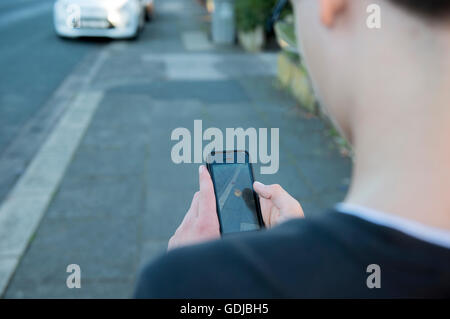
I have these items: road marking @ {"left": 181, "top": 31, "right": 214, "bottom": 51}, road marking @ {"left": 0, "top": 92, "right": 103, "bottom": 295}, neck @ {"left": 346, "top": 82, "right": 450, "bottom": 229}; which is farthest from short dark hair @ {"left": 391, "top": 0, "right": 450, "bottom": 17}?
road marking @ {"left": 181, "top": 31, "right": 214, "bottom": 51}

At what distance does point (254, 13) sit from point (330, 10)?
1112 centimetres

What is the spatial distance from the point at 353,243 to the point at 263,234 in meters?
0.13

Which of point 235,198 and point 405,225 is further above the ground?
point 405,225

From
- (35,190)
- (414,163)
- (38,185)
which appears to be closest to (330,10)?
(414,163)

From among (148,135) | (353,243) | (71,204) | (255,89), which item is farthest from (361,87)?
(255,89)

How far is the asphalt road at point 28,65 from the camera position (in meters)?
7.30

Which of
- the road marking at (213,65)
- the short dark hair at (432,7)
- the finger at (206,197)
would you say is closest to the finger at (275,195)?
the finger at (206,197)

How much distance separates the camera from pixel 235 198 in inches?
49.4

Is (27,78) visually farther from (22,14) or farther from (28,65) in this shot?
(22,14)

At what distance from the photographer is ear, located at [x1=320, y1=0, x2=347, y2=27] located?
2.45 ft

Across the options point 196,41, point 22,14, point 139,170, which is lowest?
point 139,170

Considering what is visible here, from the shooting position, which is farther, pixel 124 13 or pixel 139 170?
pixel 124 13

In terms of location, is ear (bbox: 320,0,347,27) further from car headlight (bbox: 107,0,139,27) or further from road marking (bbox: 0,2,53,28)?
road marking (bbox: 0,2,53,28)

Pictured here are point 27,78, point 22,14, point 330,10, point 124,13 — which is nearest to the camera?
point 330,10
